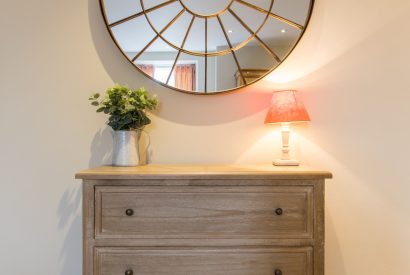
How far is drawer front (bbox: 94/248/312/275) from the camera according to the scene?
1.01m

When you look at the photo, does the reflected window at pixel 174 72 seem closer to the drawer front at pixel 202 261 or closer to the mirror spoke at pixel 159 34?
the mirror spoke at pixel 159 34

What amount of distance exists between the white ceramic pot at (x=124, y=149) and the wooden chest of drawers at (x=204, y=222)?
0.22m

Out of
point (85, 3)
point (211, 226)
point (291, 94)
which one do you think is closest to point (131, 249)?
point (211, 226)

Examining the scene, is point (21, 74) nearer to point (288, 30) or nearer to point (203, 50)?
point (203, 50)

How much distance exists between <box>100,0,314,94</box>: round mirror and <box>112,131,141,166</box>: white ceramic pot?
0.39 metres

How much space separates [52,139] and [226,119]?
1018 mm

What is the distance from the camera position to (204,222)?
102 cm

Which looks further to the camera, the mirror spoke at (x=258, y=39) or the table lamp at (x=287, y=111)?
the mirror spoke at (x=258, y=39)

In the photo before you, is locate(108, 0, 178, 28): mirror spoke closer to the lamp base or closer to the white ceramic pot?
the white ceramic pot

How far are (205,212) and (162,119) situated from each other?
0.64 m

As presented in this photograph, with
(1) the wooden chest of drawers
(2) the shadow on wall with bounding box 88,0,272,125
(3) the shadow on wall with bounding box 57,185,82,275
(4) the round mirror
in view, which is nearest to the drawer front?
(1) the wooden chest of drawers

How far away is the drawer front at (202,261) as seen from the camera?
101cm

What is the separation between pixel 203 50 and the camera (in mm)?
1415

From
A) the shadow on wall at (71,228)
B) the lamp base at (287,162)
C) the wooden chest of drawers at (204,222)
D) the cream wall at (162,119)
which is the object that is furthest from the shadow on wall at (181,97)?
the shadow on wall at (71,228)
